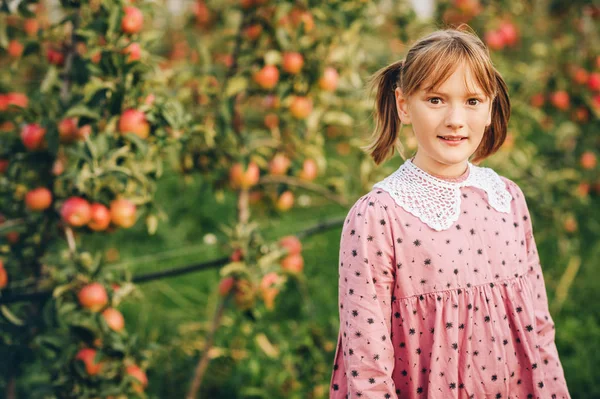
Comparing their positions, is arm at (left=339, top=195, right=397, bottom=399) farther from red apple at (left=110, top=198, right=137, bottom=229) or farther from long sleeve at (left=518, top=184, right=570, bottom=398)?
red apple at (left=110, top=198, right=137, bottom=229)

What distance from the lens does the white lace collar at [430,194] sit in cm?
110

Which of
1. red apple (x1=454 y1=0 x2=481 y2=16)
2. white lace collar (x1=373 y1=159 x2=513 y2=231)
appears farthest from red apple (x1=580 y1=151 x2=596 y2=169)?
white lace collar (x1=373 y1=159 x2=513 y2=231)

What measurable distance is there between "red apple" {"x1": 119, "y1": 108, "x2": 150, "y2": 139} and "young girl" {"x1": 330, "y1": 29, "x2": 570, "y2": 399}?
799 millimetres

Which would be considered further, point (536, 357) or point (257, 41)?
point (257, 41)

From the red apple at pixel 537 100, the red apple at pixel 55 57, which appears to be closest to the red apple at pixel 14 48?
the red apple at pixel 55 57

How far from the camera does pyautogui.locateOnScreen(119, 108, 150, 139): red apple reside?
168 cm

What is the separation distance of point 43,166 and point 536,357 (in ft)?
4.56

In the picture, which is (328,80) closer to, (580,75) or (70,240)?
(70,240)

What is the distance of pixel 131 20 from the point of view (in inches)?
68.0

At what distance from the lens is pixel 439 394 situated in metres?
1.08

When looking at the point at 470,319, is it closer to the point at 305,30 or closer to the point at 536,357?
the point at 536,357

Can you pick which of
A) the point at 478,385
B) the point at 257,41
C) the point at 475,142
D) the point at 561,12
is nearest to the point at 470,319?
the point at 478,385

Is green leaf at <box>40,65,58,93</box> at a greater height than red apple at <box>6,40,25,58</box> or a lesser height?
lesser

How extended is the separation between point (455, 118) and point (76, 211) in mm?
1069
